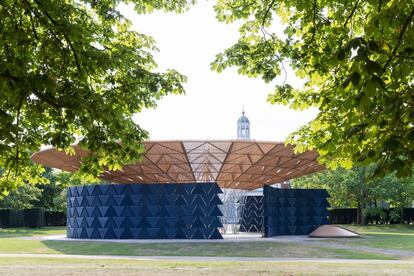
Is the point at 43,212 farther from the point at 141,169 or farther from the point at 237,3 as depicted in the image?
the point at 237,3

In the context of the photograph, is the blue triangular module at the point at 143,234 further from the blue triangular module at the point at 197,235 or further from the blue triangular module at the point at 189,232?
the blue triangular module at the point at 197,235

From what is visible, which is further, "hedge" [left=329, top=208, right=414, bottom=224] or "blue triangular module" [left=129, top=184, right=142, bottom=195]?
"hedge" [left=329, top=208, right=414, bottom=224]

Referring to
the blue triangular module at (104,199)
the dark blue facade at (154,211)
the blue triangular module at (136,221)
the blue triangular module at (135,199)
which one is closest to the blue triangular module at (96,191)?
the dark blue facade at (154,211)

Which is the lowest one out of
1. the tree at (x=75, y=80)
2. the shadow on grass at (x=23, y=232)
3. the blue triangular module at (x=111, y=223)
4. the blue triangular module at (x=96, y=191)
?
the shadow on grass at (x=23, y=232)

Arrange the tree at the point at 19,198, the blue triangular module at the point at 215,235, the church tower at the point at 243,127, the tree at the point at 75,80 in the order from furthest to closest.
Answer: the church tower at the point at 243,127 → the tree at the point at 19,198 → the blue triangular module at the point at 215,235 → the tree at the point at 75,80

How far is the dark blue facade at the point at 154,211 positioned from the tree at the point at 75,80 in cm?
2115

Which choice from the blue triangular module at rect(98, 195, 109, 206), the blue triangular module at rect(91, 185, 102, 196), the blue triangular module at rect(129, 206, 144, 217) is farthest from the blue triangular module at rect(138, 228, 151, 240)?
the blue triangular module at rect(91, 185, 102, 196)


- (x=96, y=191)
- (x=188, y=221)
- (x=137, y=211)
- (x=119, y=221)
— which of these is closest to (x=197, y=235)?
(x=188, y=221)

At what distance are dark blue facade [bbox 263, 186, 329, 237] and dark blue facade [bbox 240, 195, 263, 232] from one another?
1029cm

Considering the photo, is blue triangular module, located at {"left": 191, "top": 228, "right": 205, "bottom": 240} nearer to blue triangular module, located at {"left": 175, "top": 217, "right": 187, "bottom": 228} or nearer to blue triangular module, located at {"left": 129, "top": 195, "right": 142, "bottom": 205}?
blue triangular module, located at {"left": 175, "top": 217, "right": 187, "bottom": 228}

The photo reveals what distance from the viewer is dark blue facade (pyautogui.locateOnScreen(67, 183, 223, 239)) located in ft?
114

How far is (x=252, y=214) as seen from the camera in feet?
172

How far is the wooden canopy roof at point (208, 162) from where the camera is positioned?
32.1 meters

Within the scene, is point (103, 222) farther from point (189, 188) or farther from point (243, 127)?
point (243, 127)
